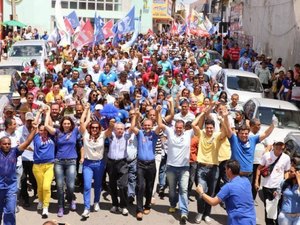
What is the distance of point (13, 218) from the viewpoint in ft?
25.1

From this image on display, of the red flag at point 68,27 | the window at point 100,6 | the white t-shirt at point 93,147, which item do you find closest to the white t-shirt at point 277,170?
the white t-shirt at point 93,147

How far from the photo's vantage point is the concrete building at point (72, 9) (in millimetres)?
45438

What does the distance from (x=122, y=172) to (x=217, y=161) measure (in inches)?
62.6

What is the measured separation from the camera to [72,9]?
5172cm

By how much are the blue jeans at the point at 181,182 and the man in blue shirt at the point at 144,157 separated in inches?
12.1

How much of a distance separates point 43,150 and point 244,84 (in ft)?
32.6

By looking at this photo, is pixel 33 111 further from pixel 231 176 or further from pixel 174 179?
pixel 231 176

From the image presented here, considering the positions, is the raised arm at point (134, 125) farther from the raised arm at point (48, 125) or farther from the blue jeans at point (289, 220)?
the blue jeans at point (289, 220)

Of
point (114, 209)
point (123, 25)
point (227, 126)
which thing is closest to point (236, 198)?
point (227, 126)

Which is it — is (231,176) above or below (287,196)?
above

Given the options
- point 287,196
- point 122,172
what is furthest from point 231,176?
point 122,172

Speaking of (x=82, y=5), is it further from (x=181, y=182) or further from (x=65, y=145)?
(x=181, y=182)

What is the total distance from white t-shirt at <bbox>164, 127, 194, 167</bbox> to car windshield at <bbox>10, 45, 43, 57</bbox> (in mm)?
13115

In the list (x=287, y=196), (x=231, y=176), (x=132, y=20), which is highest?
(x=132, y=20)
